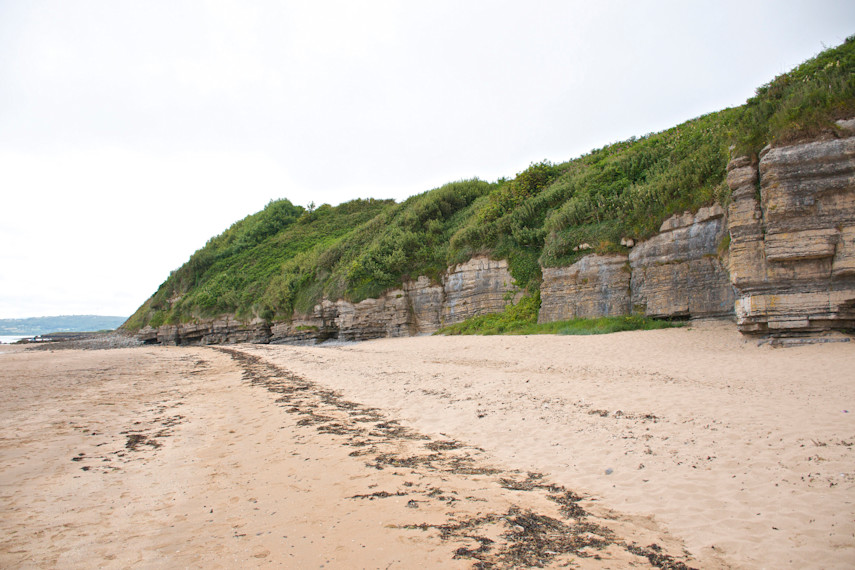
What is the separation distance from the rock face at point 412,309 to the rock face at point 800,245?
10742mm

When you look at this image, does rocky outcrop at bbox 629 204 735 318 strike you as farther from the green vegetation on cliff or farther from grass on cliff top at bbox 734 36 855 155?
grass on cliff top at bbox 734 36 855 155

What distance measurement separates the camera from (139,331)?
41.9m

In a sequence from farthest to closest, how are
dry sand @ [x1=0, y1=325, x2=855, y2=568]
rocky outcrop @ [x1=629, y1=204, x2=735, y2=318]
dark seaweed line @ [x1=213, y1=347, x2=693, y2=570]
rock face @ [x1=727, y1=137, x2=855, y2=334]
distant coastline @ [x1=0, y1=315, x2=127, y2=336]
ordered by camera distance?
distant coastline @ [x1=0, y1=315, x2=127, y2=336] → rocky outcrop @ [x1=629, y1=204, x2=735, y2=318] → rock face @ [x1=727, y1=137, x2=855, y2=334] → dry sand @ [x1=0, y1=325, x2=855, y2=568] → dark seaweed line @ [x1=213, y1=347, x2=693, y2=570]

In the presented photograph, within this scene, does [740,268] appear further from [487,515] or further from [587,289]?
[487,515]

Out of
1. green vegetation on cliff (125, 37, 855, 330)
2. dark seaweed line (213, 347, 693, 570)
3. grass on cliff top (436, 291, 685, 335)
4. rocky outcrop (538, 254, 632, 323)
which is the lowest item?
dark seaweed line (213, 347, 693, 570)

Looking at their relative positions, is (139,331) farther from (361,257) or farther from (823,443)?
(823,443)

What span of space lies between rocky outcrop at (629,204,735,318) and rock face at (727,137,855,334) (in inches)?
103

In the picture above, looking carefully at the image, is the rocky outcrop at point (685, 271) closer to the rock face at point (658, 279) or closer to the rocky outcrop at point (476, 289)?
the rock face at point (658, 279)

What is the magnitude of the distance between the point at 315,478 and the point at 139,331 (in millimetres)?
46812

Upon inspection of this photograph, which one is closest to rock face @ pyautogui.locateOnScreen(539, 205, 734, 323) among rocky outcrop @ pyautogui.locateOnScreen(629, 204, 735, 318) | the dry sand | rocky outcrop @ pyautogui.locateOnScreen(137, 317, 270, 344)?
rocky outcrop @ pyautogui.locateOnScreen(629, 204, 735, 318)

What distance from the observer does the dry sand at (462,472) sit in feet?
9.87

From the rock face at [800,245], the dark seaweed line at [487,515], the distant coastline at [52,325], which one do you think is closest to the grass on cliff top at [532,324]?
the rock face at [800,245]

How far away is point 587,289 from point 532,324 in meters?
2.81

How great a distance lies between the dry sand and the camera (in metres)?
3.01
